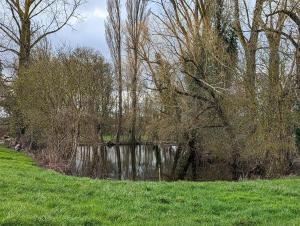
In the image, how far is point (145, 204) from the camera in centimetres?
932

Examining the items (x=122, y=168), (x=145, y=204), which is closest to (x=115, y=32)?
(x=122, y=168)

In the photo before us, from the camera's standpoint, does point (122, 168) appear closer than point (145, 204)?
No

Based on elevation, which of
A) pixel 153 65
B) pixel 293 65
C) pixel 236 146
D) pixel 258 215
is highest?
pixel 153 65

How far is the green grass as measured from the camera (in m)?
7.75

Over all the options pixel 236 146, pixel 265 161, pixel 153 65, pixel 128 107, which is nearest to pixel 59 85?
pixel 153 65

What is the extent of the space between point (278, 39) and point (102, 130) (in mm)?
34751

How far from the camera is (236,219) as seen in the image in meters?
8.12

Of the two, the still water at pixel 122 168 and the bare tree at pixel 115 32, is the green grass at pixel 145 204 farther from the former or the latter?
the bare tree at pixel 115 32

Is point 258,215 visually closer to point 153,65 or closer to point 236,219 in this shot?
point 236,219

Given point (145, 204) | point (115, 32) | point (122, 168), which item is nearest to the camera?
point (145, 204)

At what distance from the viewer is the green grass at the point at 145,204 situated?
7.75 meters

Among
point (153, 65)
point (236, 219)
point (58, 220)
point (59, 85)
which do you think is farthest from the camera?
point (153, 65)

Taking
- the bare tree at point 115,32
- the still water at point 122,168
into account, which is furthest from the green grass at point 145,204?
the bare tree at point 115,32

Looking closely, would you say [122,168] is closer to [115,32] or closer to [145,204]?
[145,204]
